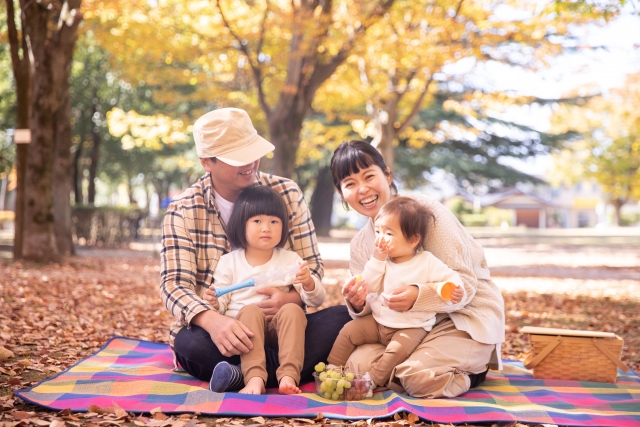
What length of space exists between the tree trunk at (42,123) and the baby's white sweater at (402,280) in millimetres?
7805

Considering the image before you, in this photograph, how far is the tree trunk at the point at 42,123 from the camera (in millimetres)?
9867

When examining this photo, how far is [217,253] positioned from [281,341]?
0.76 m

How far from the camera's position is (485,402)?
3.29m

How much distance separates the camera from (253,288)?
3.57 m

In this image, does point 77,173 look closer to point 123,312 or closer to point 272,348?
point 123,312

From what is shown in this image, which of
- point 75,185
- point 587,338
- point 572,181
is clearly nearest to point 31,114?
point 587,338

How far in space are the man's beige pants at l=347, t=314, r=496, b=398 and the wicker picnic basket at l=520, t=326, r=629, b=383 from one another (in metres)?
0.49

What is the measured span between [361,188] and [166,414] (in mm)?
1539

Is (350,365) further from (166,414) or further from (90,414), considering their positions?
(90,414)

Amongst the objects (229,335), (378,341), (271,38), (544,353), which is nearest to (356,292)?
(378,341)

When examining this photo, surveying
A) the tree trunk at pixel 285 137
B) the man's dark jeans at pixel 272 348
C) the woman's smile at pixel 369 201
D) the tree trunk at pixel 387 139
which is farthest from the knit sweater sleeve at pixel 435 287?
the tree trunk at pixel 387 139

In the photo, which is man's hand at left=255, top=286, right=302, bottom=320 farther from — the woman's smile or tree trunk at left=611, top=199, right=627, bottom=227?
tree trunk at left=611, top=199, right=627, bottom=227

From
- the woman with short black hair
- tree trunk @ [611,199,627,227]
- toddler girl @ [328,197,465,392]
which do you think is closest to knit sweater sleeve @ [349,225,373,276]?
the woman with short black hair

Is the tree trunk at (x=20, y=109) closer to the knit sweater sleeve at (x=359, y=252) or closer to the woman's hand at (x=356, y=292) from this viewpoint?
the knit sweater sleeve at (x=359, y=252)
